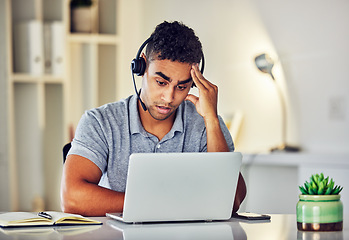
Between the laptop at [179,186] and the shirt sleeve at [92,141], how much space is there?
0.45 m

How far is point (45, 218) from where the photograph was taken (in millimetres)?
1401

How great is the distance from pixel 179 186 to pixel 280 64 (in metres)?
1.97

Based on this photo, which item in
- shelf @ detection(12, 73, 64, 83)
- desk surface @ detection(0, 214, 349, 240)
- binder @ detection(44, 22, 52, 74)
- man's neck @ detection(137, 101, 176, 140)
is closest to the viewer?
desk surface @ detection(0, 214, 349, 240)

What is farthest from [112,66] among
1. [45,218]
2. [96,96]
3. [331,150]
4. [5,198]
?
[45,218]

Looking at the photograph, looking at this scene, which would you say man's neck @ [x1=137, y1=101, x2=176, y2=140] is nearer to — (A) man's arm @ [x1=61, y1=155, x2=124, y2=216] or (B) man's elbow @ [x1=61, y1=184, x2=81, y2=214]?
(A) man's arm @ [x1=61, y1=155, x2=124, y2=216]

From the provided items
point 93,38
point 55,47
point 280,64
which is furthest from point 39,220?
point 93,38

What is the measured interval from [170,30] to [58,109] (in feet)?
7.58

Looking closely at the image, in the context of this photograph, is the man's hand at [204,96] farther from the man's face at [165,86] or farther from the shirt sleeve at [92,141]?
the shirt sleeve at [92,141]

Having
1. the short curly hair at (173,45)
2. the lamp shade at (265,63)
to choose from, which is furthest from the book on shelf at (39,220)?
the lamp shade at (265,63)

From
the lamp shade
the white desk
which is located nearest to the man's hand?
the white desk

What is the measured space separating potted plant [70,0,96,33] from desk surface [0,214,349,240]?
2957 millimetres

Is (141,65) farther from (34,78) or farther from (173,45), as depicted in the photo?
(34,78)

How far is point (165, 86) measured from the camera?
6.42 feet

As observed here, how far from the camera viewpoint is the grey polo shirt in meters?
1.90
